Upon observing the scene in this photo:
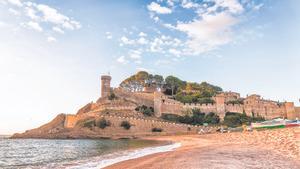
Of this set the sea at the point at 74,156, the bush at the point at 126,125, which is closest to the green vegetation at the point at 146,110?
the bush at the point at 126,125

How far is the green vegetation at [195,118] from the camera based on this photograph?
2296 inches

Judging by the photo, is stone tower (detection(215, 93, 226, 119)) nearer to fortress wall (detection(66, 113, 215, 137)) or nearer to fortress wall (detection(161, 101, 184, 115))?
fortress wall (detection(161, 101, 184, 115))

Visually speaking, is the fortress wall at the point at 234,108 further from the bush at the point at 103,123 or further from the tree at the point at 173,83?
the bush at the point at 103,123

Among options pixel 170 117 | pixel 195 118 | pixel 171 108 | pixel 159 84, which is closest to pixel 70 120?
pixel 170 117

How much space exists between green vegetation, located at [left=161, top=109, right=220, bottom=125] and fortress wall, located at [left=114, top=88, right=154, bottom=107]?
21.0 ft

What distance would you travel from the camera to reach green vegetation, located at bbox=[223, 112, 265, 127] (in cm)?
5878

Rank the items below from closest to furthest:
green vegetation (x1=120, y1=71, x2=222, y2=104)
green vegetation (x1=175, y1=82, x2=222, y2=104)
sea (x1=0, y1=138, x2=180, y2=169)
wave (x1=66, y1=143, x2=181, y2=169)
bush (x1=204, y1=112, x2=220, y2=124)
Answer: wave (x1=66, y1=143, x2=181, y2=169)
sea (x1=0, y1=138, x2=180, y2=169)
bush (x1=204, y1=112, x2=220, y2=124)
green vegetation (x1=175, y1=82, x2=222, y2=104)
green vegetation (x1=120, y1=71, x2=222, y2=104)

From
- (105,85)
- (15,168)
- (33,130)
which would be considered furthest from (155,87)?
(15,168)

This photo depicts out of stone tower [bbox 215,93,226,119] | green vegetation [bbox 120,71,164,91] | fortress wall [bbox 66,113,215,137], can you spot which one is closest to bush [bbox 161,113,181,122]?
fortress wall [bbox 66,113,215,137]

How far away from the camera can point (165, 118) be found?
2328 inches

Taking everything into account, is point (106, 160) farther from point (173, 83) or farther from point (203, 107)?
point (173, 83)

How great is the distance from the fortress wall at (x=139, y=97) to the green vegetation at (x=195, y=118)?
641 cm

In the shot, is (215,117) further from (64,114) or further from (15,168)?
(15,168)

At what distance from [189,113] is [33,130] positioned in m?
37.8
